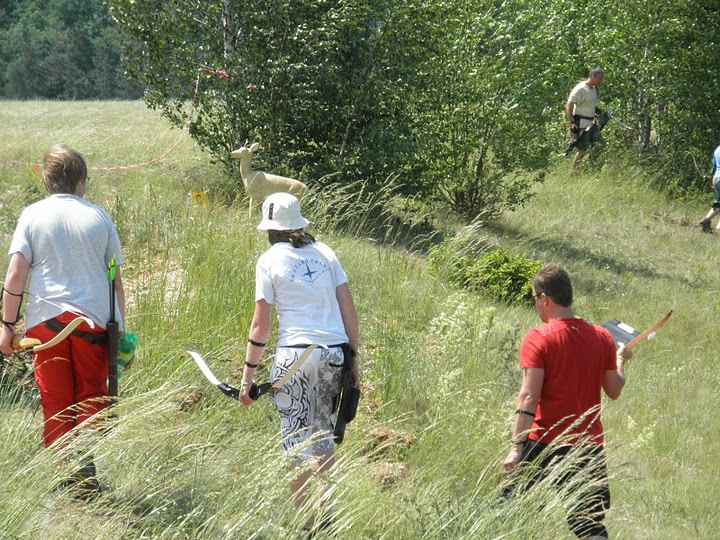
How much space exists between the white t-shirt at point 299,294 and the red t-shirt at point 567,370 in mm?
945

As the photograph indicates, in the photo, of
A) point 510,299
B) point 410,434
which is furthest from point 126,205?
point 510,299

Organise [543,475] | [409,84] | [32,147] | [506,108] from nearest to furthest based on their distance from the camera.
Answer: [543,475], [409,84], [506,108], [32,147]

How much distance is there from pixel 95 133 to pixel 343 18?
27.7ft

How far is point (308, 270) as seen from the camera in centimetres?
433

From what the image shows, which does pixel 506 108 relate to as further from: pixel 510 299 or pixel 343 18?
pixel 510 299

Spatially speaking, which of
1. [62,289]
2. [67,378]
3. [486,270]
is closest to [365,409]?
[67,378]

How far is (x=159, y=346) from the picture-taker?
5.64 m

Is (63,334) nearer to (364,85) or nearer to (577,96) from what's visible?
(364,85)

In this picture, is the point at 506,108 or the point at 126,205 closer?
the point at 126,205

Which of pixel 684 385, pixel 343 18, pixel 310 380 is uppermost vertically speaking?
pixel 343 18

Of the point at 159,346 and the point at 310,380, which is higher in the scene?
the point at 310,380

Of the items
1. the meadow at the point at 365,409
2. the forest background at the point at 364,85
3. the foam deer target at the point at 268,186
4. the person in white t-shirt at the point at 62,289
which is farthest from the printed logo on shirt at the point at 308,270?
the forest background at the point at 364,85

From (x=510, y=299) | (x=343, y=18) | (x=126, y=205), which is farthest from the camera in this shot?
(x=343, y=18)

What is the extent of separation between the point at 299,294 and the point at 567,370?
4.28 feet
